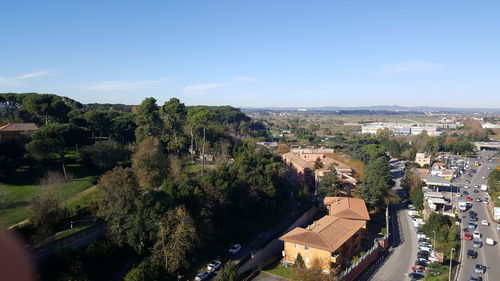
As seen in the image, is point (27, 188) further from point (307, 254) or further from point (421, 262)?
point (421, 262)

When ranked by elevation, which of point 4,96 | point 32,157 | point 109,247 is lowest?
point 109,247

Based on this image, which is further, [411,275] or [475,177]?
[475,177]

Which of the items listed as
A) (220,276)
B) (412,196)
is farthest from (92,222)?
(412,196)

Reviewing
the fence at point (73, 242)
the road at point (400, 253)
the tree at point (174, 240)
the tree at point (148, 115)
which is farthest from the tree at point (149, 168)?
the road at point (400, 253)

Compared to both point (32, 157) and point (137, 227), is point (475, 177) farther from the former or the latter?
point (32, 157)

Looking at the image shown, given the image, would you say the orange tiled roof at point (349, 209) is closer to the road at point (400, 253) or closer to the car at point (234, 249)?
the road at point (400, 253)
